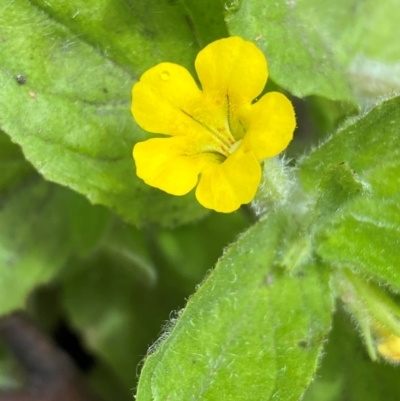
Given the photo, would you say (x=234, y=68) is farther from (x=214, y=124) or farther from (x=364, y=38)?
(x=364, y=38)

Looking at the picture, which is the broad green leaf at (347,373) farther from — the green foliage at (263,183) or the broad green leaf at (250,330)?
the broad green leaf at (250,330)

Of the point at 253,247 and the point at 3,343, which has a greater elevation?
the point at 253,247

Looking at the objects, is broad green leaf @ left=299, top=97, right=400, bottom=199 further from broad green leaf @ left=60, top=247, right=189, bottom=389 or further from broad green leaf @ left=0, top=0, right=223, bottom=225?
broad green leaf @ left=60, top=247, right=189, bottom=389

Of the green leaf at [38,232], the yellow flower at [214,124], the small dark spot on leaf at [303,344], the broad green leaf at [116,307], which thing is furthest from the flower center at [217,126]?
the broad green leaf at [116,307]

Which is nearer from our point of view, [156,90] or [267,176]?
[156,90]

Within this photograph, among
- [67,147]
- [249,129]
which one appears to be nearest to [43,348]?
[67,147]

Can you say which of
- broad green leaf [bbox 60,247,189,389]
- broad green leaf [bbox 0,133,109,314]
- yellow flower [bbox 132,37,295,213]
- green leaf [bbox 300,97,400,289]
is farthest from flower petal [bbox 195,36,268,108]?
broad green leaf [bbox 60,247,189,389]

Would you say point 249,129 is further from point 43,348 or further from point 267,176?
point 43,348
